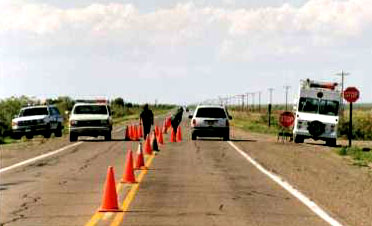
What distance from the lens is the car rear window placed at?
130ft

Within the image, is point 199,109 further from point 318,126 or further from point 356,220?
point 356,220

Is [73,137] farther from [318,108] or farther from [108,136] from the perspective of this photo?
[318,108]

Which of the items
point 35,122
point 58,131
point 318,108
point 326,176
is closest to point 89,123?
point 35,122

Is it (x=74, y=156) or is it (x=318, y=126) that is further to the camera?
(x=318, y=126)

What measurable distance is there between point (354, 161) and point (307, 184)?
9879 mm

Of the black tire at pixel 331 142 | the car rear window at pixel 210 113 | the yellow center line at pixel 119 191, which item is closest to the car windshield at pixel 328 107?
the black tire at pixel 331 142

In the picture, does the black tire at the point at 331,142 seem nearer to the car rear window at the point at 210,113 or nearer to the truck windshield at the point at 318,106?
the truck windshield at the point at 318,106

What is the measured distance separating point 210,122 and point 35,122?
10462 mm

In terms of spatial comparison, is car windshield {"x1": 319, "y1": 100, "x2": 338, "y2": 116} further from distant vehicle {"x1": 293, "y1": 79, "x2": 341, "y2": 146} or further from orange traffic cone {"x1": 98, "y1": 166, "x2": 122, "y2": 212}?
orange traffic cone {"x1": 98, "y1": 166, "x2": 122, "y2": 212}

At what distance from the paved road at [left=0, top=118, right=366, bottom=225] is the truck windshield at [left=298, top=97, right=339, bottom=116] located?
39.8 feet

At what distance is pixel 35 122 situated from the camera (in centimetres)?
4391

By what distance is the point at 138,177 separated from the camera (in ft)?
65.8

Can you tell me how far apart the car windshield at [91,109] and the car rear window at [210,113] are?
4.75 metres

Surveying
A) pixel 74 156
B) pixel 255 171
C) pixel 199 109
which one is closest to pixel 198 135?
pixel 199 109
